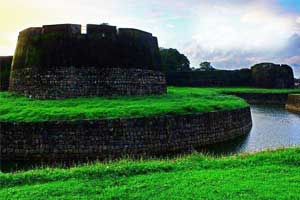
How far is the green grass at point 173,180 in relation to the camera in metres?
7.02

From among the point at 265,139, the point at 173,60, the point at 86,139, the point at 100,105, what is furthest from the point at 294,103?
the point at 173,60

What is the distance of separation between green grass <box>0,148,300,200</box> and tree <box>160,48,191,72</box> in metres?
44.6

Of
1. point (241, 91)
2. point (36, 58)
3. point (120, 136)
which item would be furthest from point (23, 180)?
point (241, 91)

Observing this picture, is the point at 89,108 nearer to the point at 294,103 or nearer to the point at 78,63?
the point at 78,63

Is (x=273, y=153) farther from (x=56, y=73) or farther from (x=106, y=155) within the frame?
(x=56, y=73)

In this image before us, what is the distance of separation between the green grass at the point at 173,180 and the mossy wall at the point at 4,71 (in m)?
18.3

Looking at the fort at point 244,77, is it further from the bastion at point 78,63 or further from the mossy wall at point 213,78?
the bastion at point 78,63

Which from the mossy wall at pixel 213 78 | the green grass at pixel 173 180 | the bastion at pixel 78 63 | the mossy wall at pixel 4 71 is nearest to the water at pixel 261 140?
the green grass at pixel 173 180

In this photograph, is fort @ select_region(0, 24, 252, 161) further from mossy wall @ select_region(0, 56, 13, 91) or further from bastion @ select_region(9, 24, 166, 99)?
mossy wall @ select_region(0, 56, 13, 91)

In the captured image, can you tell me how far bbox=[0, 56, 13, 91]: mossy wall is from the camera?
2565 cm

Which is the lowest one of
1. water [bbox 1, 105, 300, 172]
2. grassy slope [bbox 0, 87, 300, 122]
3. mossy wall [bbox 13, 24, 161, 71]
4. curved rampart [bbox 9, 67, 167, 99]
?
water [bbox 1, 105, 300, 172]

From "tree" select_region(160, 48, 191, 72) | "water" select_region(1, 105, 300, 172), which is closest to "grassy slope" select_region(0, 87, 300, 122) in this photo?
"water" select_region(1, 105, 300, 172)

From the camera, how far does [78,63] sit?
19.0 meters

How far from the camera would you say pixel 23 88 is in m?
19.8
